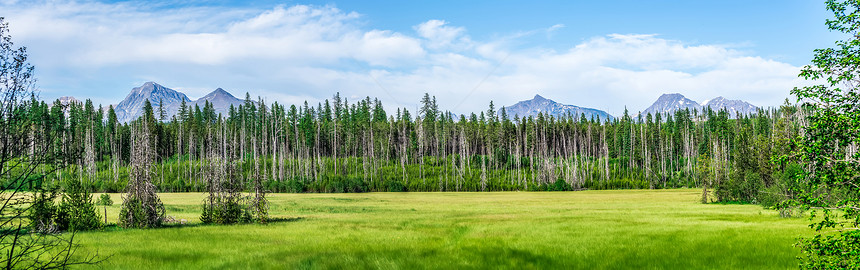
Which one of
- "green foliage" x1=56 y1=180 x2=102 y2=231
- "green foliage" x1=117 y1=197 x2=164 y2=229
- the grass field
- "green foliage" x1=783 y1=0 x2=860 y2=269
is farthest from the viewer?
"green foliage" x1=117 y1=197 x2=164 y2=229

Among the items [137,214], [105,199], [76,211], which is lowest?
[105,199]

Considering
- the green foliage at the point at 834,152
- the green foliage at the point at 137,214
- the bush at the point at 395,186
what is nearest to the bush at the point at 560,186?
the bush at the point at 395,186

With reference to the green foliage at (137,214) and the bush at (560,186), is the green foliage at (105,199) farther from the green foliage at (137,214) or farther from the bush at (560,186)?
the bush at (560,186)

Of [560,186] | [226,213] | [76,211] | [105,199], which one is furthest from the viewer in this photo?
[560,186]

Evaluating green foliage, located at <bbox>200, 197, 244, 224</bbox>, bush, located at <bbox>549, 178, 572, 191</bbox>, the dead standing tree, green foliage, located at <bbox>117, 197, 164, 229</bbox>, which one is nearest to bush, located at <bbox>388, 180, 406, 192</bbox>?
bush, located at <bbox>549, 178, 572, 191</bbox>

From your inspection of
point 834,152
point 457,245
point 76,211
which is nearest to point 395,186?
point 76,211

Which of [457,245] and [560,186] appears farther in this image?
[560,186]

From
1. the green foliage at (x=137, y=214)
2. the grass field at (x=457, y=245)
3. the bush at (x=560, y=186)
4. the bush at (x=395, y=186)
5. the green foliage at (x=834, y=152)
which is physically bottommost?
the bush at (x=560, y=186)

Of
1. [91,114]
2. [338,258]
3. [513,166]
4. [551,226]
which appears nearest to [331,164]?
[513,166]

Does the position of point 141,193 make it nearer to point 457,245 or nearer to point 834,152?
point 457,245

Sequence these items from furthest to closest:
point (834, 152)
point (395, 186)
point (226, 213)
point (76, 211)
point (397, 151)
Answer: point (397, 151)
point (395, 186)
point (226, 213)
point (76, 211)
point (834, 152)

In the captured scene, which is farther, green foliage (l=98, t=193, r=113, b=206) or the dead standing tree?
green foliage (l=98, t=193, r=113, b=206)

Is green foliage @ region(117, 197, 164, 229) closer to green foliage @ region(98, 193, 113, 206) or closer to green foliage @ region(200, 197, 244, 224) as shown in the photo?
green foliage @ region(200, 197, 244, 224)

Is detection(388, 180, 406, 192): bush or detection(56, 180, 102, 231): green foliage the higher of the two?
detection(56, 180, 102, 231): green foliage
